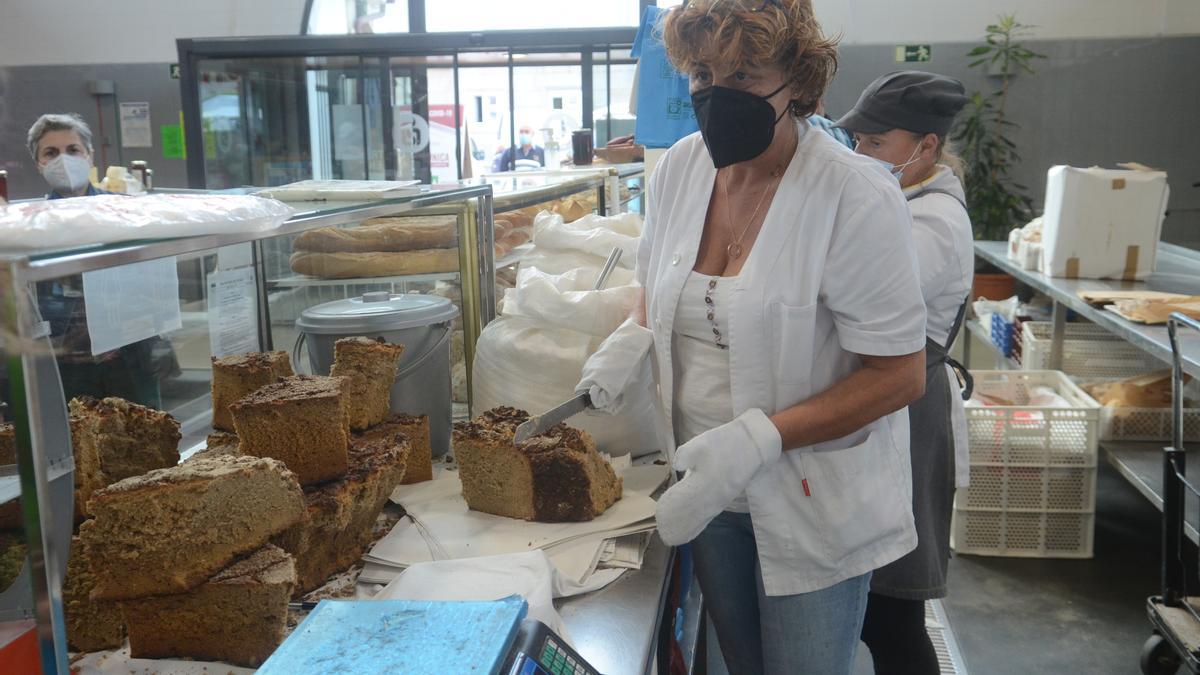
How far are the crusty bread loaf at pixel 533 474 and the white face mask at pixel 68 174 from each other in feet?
8.29

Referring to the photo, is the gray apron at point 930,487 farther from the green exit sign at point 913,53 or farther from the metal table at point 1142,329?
the green exit sign at point 913,53

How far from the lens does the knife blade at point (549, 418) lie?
4.71 ft

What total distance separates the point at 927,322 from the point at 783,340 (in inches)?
35.5

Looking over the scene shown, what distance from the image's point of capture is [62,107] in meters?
7.84

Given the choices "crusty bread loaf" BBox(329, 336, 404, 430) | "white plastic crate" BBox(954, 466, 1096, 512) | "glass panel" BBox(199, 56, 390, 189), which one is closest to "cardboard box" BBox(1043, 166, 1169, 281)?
"white plastic crate" BBox(954, 466, 1096, 512)

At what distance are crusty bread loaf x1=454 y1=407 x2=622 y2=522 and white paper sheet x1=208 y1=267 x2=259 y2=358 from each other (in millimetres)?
511

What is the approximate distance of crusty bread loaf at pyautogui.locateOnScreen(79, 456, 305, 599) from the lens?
1090 mm

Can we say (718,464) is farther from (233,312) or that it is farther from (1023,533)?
(1023,533)

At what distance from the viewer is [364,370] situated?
5.45 ft

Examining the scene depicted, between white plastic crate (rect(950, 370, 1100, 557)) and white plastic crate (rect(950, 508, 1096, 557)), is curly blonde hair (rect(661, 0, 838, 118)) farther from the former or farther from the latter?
white plastic crate (rect(950, 508, 1096, 557))

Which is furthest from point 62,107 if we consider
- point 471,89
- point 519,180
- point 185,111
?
point 519,180

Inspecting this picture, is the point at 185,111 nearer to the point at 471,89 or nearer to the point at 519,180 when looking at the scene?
the point at 471,89

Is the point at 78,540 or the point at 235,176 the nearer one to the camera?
the point at 78,540

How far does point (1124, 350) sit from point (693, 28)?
11.9 feet
